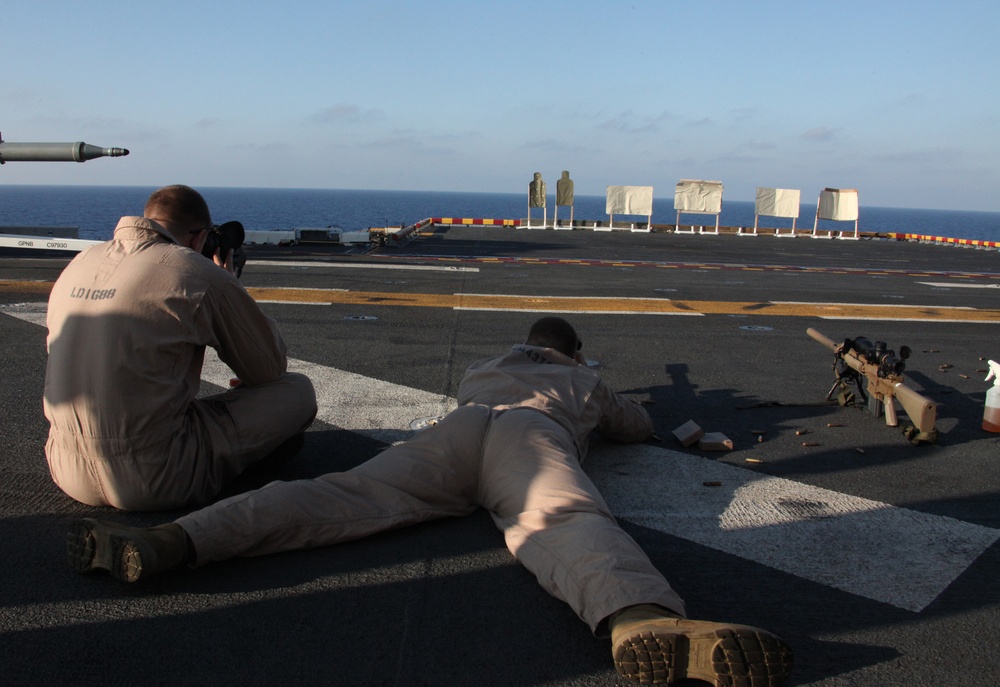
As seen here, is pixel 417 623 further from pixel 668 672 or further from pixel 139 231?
pixel 139 231

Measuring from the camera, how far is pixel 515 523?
9.96ft

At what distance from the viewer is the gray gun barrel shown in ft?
34.7

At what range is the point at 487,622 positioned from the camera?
263 centimetres

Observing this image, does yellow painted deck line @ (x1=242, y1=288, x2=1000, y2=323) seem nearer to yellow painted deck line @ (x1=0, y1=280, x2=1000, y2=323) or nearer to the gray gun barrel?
yellow painted deck line @ (x1=0, y1=280, x2=1000, y2=323)

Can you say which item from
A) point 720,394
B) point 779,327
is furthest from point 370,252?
point 720,394

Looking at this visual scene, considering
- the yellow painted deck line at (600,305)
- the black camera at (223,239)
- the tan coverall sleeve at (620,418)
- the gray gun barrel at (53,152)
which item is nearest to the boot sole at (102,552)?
the black camera at (223,239)

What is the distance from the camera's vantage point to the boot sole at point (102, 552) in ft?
8.82

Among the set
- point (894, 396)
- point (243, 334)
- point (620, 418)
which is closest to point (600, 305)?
point (894, 396)

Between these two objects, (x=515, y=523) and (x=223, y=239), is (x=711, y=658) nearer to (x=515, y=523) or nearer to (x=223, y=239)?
(x=515, y=523)

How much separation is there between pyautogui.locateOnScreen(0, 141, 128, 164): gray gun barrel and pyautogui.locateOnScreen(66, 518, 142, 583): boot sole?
8.73 meters

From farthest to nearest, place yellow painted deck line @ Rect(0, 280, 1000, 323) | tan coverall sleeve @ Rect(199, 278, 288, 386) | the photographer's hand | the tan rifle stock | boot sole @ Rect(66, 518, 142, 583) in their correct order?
yellow painted deck line @ Rect(0, 280, 1000, 323), the tan rifle stock, the photographer's hand, tan coverall sleeve @ Rect(199, 278, 288, 386), boot sole @ Rect(66, 518, 142, 583)

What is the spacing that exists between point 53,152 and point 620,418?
9.94 meters

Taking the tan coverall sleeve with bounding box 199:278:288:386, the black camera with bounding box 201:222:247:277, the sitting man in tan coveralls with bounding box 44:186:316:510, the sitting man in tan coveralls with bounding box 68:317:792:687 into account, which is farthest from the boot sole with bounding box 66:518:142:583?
the black camera with bounding box 201:222:247:277

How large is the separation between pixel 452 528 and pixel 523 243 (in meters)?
20.9
